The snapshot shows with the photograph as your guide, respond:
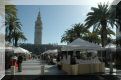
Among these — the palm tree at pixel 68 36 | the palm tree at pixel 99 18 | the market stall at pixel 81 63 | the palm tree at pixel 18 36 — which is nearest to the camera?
the market stall at pixel 81 63

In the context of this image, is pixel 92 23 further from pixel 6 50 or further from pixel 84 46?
pixel 84 46

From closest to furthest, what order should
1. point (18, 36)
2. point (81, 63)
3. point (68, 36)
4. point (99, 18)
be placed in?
1. point (81, 63)
2. point (99, 18)
3. point (18, 36)
4. point (68, 36)

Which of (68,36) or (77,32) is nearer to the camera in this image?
(77,32)

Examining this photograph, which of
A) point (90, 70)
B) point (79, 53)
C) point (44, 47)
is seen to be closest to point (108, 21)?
point (79, 53)

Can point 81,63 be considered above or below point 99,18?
below

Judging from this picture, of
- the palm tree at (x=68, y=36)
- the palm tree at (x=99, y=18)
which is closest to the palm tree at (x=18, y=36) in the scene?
the palm tree at (x=68, y=36)

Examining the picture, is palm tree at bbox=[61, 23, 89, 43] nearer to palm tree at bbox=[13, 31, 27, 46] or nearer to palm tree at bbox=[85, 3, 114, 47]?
palm tree at bbox=[13, 31, 27, 46]

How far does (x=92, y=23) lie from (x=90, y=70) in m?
15.8

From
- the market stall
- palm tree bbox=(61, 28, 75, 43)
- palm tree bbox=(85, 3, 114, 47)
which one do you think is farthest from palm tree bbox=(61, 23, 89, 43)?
the market stall

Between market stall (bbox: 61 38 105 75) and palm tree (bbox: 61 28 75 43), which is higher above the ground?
palm tree (bbox: 61 28 75 43)

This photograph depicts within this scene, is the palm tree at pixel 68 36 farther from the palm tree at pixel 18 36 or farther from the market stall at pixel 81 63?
the market stall at pixel 81 63

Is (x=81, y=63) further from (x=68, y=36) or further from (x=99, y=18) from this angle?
(x=68, y=36)

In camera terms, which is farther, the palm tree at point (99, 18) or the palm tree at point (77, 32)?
the palm tree at point (77, 32)

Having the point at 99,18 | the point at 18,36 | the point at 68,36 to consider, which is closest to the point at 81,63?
the point at 99,18
